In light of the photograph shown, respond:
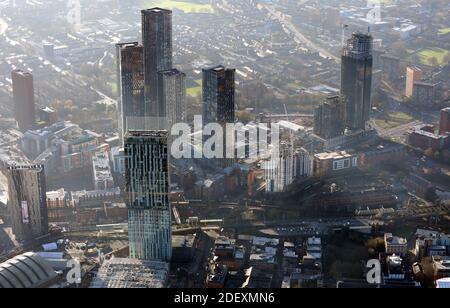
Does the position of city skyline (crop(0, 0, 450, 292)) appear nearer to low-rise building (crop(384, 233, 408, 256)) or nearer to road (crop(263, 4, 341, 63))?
low-rise building (crop(384, 233, 408, 256))

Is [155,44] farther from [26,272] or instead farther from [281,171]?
[26,272]

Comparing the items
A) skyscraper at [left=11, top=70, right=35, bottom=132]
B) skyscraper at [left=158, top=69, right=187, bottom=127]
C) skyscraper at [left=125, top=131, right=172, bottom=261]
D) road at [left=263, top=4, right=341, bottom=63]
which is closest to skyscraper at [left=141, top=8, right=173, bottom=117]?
skyscraper at [left=158, top=69, right=187, bottom=127]

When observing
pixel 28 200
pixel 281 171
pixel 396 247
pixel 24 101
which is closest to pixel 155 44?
pixel 24 101

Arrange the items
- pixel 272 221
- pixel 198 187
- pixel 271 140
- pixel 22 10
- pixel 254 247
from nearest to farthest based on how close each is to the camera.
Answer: pixel 254 247, pixel 272 221, pixel 198 187, pixel 271 140, pixel 22 10

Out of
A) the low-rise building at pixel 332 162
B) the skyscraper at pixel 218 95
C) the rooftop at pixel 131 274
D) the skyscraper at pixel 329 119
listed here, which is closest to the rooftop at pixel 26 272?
the rooftop at pixel 131 274
